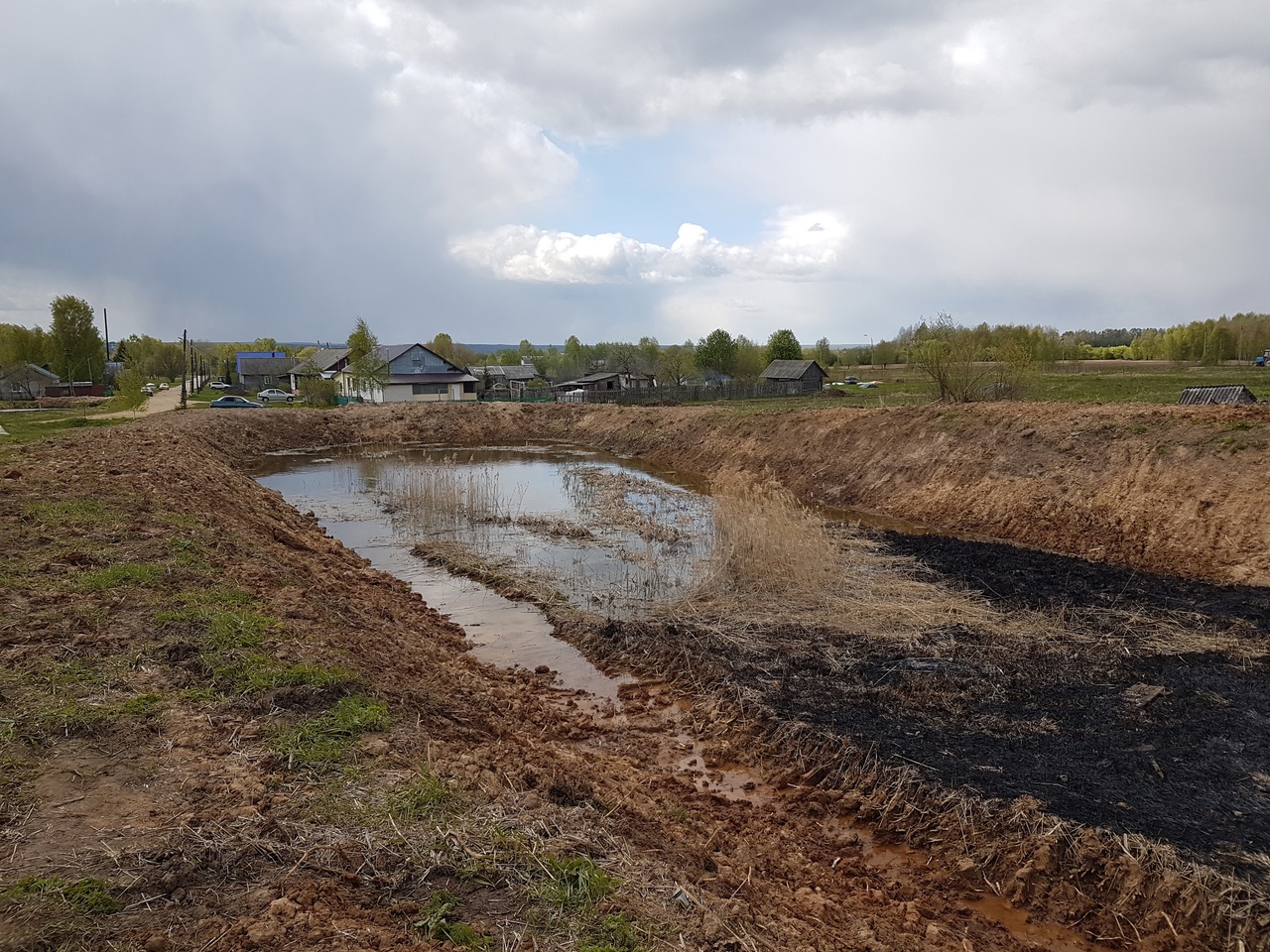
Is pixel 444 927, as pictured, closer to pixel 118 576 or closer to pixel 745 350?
pixel 118 576

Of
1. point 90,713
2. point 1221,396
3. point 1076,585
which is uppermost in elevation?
point 1221,396

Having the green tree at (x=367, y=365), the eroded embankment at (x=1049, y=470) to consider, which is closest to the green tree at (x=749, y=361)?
the green tree at (x=367, y=365)

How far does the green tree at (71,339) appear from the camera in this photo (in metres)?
63.0

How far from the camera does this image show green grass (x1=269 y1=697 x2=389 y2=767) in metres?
5.48

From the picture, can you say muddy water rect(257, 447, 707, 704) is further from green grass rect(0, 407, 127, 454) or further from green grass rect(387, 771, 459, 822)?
green grass rect(0, 407, 127, 454)

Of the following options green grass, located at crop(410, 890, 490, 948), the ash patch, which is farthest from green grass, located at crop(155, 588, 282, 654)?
the ash patch

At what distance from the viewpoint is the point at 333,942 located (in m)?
3.52

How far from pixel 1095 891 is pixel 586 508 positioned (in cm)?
1663

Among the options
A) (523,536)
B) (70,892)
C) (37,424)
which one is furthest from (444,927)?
(37,424)

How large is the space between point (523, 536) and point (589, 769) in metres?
11.4

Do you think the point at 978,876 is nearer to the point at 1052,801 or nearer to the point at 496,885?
the point at 1052,801

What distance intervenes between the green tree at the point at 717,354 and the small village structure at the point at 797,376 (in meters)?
7.16

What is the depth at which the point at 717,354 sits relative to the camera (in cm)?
8044

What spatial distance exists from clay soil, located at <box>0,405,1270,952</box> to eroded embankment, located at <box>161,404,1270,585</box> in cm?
134
